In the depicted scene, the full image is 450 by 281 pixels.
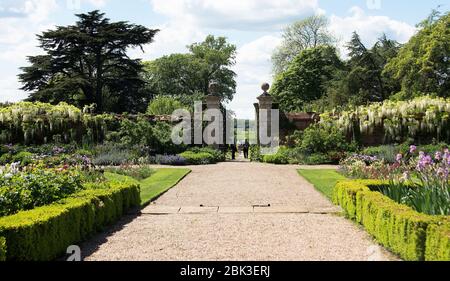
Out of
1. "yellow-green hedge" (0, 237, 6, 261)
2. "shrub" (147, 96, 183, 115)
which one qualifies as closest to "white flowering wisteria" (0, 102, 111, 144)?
"shrub" (147, 96, 183, 115)

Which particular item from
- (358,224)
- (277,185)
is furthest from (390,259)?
(277,185)

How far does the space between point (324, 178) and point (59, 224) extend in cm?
856

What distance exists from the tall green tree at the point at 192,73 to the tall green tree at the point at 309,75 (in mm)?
11436

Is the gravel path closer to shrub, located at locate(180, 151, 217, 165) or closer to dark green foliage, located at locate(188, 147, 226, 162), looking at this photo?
shrub, located at locate(180, 151, 217, 165)

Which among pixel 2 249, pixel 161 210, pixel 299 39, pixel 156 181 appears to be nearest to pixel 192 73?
pixel 299 39

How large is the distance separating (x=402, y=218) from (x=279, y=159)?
1413 centimetres

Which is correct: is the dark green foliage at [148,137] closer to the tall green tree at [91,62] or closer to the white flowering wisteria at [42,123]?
the white flowering wisteria at [42,123]

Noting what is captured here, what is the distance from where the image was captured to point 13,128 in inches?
831

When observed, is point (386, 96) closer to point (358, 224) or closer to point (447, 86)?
point (447, 86)

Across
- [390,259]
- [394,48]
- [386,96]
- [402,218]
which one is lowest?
[390,259]

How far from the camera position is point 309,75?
39438mm

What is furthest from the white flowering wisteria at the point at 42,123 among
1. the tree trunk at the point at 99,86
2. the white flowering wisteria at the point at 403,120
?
the tree trunk at the point at 99,86

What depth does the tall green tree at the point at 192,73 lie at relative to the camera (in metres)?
50.6

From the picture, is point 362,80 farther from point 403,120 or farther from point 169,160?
point 169,160
